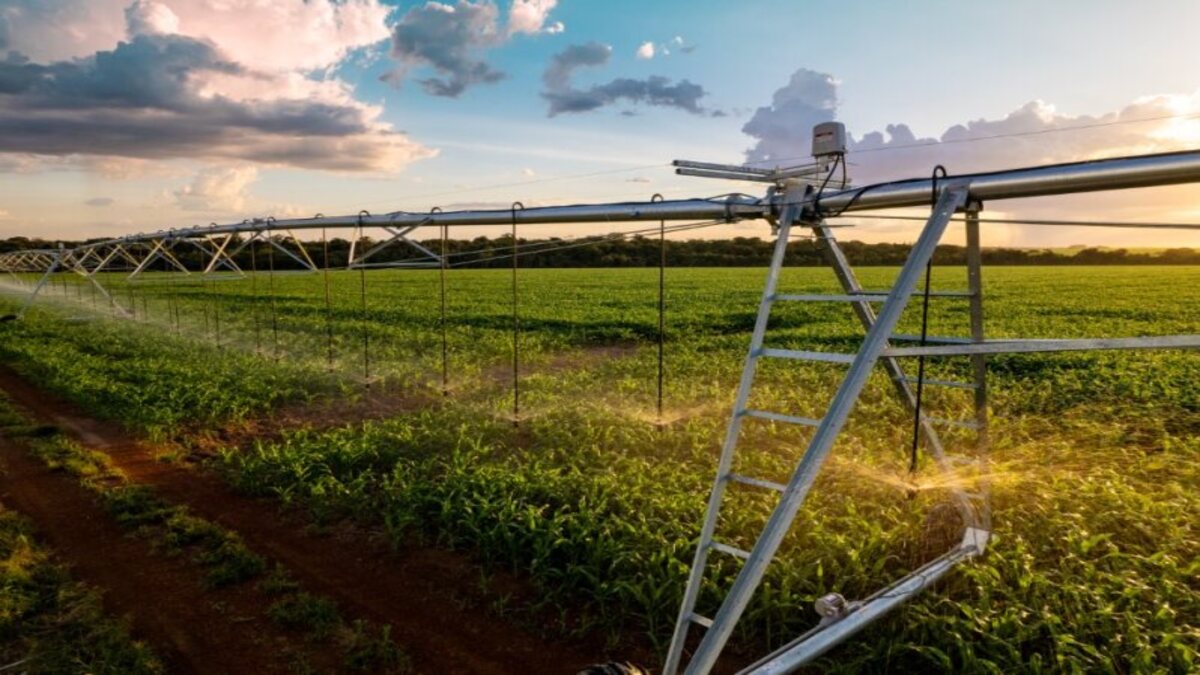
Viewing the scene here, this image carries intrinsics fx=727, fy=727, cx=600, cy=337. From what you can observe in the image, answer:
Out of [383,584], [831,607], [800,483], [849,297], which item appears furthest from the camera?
[383,584]

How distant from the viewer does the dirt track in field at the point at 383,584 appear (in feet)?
16.4

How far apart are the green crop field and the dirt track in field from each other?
25cm

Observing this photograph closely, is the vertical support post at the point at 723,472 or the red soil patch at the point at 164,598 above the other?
the vertical support post at the point at 723,472

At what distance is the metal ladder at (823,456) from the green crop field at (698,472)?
404 millimetres

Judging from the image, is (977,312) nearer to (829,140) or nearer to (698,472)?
(829,140)

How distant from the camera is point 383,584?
5.96 m

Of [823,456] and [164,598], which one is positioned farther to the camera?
[164,598]

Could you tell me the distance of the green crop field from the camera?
5.05 m

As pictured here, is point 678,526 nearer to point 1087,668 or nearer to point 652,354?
point 1087,668

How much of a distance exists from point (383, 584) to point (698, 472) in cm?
357

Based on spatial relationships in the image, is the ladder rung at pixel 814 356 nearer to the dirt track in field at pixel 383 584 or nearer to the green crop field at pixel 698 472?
the green crop field at pixel 698 472

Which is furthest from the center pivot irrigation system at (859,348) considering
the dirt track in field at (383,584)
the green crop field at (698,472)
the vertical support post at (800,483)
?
the dirt track in field at (383,584)

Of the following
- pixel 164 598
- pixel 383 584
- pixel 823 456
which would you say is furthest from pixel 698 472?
pixel 164 598

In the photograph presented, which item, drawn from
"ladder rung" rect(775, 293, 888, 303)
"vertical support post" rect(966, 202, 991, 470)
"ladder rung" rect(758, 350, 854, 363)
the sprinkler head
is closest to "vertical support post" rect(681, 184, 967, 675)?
"ladder rung" rect(758, 350, 854, 363)
